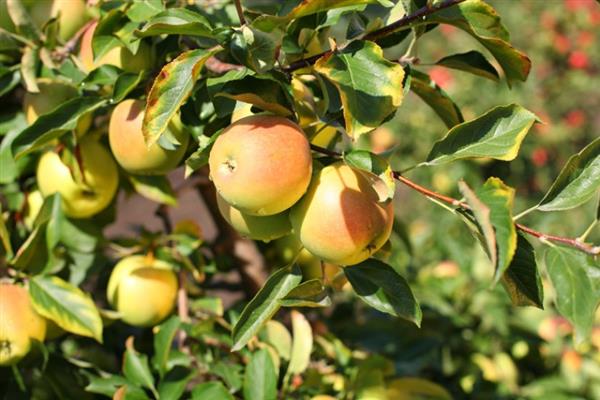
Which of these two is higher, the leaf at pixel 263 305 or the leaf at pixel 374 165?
the leaf at pixel 374 165

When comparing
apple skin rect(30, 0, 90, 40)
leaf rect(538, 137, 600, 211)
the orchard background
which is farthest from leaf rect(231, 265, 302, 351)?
apple skin rect(30, 0, 90, 40)

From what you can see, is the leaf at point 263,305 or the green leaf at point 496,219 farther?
the leaf at point 263,305

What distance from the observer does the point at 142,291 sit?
0.95 metres

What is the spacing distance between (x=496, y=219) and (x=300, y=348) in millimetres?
467

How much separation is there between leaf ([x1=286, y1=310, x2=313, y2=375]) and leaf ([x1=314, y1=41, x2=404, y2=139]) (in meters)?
0.43

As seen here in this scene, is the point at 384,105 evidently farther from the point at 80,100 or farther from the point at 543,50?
the point at 543,50

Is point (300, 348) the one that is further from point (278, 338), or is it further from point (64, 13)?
point (64, 13)

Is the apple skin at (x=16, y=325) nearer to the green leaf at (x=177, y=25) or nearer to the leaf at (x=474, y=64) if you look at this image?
the green leaf at (x=177, y=25)

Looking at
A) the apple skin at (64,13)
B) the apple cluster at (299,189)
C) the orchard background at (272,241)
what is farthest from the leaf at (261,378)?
the apple skin at (64,13)

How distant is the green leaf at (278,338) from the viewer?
98cm

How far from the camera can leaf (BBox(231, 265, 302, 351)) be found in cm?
67

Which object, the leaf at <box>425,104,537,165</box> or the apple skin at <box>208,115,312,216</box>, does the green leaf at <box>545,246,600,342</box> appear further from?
the apple skin at <box>208,115,312,216</box>

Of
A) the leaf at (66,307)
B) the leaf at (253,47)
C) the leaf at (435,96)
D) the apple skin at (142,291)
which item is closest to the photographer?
the leaf at (253,47)

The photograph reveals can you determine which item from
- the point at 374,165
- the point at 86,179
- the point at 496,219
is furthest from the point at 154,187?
the point at 496,219
